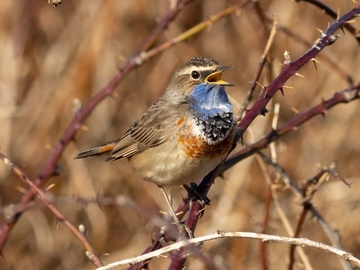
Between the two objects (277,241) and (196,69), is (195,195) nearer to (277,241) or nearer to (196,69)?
(196,69)

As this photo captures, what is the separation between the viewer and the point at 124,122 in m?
8.23

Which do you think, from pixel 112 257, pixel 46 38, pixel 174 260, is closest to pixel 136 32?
pixel 46 38

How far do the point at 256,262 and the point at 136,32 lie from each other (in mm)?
3114

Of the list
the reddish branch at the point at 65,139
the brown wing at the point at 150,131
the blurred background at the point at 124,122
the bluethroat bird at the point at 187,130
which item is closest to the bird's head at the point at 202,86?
the bluethroat bird at the point at 187,130

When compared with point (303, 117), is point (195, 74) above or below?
above

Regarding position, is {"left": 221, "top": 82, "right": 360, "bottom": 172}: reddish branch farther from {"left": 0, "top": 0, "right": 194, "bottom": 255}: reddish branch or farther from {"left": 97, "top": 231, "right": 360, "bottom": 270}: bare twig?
{"left": 97, "top": 231, "right": 360, "bottom": 270}: bare twig

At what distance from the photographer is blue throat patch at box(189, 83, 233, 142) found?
4.31 meters

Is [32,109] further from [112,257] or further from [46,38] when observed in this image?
[112,257]

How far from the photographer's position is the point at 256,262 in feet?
24.9

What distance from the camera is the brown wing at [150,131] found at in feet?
15.0

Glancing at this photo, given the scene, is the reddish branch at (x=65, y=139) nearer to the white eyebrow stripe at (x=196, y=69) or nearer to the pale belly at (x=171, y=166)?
the white eyebrow stripe at (x=196, y=69)

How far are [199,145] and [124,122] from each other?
4.04 metres

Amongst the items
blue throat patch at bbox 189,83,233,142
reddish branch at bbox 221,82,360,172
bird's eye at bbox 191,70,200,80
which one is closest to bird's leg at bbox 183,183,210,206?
reddish branch at bbox 221,82,360,172

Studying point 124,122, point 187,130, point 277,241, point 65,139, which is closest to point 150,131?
point 187,130
